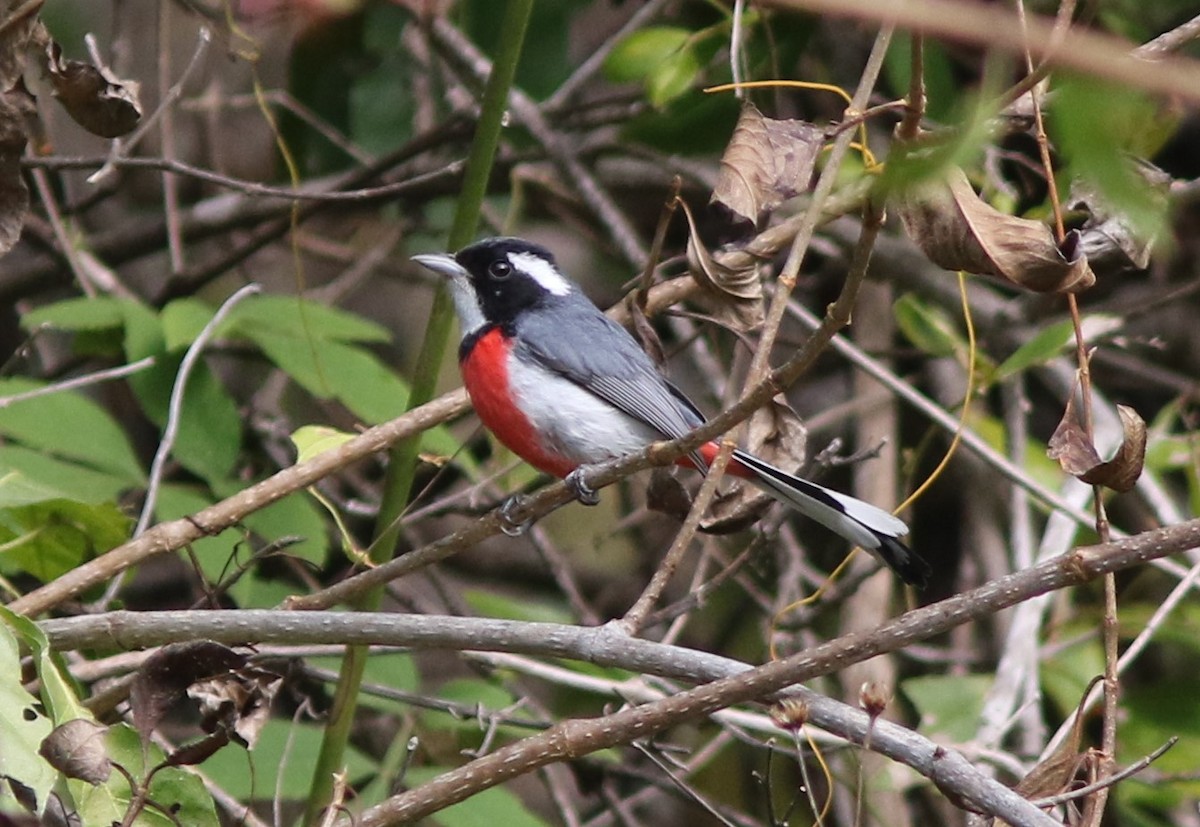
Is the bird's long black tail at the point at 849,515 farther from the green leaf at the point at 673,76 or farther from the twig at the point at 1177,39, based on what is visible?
the green leaf at the point at 673,76

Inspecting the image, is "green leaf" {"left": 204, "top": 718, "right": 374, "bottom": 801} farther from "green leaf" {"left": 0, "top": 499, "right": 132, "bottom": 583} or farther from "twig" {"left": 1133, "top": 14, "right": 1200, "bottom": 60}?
"twig" {"left": 1133, "top": 14, "right": 1200, "bottom": 60}

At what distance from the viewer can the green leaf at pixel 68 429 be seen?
10.6 ft

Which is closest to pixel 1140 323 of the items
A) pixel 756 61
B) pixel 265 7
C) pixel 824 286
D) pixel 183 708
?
pixel 824 286

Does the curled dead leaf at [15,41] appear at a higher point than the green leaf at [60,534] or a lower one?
higher

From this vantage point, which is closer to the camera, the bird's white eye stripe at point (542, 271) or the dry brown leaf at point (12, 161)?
the dry brown leaf at point (12, 161)

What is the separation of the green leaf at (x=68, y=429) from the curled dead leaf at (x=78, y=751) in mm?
1262

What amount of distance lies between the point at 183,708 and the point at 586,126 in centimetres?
256

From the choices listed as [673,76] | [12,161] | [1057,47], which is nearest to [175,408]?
[12,161]

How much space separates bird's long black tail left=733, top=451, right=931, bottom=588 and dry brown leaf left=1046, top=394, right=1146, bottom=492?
2.37 feet

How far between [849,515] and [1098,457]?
0.92 m

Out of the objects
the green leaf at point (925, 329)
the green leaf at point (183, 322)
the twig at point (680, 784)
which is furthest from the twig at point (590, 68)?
the twig at point (680, 784)

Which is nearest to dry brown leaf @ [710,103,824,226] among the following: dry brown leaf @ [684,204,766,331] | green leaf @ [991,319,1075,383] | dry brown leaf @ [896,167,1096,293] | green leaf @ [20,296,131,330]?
dry brown leaf @ [684,204,766,331]

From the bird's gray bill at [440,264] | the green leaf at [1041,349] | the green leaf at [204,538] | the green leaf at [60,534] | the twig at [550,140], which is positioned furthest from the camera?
the twig at [550,140]

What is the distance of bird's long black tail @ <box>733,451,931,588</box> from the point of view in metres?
2.96
